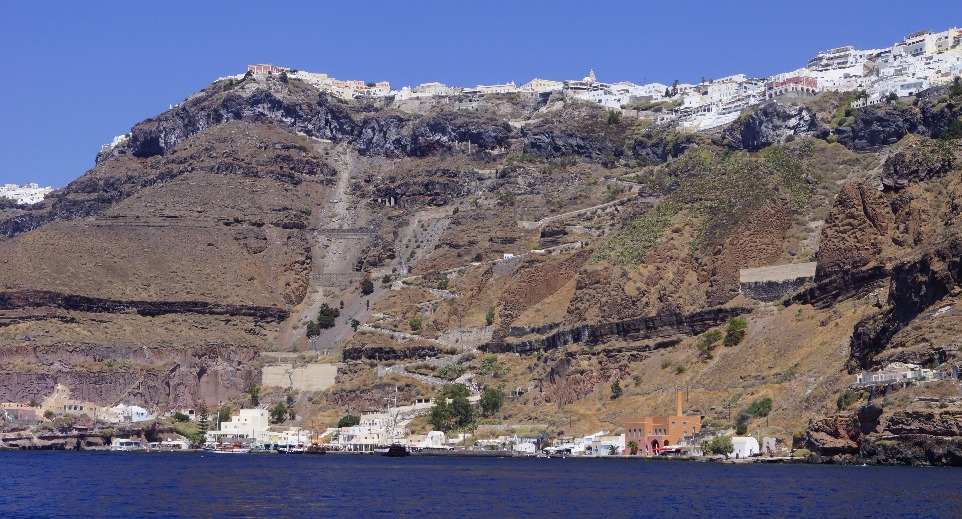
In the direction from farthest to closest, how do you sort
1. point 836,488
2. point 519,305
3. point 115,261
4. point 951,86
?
1. point 115,261
2. point 951,86
3. point 519,305
4. point 836,488

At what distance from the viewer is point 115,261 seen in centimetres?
18762

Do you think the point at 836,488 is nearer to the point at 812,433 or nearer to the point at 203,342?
the point at 812,433

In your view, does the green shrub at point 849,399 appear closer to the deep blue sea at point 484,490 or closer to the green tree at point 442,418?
the deep blue sea at point 484,490

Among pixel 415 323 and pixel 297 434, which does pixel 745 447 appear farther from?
pixel 415 323

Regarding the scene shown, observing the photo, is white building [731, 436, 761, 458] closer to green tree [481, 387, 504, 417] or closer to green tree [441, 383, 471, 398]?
green tree [481, 387, 504, 417]

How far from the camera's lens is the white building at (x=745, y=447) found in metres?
111

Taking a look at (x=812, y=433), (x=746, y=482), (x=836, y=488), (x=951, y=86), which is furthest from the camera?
(x=951, y=86)

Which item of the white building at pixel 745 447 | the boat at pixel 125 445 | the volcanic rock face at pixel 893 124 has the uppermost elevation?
the volcanic rock face at pixel 893 124

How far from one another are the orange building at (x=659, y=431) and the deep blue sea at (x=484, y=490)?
3.60 metres

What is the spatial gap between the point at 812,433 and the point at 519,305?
2537 inches

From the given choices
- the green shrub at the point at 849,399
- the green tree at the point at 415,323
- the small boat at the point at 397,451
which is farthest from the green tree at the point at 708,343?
the green tree at the point at 415,323

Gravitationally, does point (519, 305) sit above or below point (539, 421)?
above

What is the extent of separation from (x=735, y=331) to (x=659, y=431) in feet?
47.0

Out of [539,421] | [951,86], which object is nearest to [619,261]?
[539,421]
